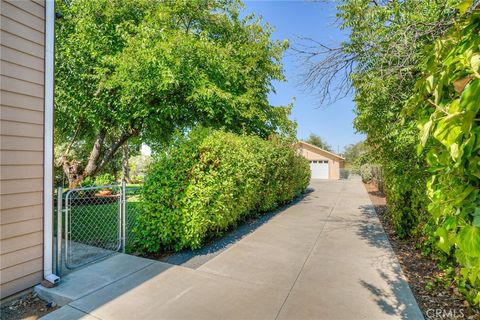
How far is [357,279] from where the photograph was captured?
3814mm

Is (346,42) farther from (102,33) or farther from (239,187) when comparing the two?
(102,33)

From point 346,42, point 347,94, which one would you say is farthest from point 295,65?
point 347,94

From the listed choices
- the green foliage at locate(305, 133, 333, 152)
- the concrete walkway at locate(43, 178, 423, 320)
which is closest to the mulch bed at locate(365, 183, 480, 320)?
the concrete walkway at locate(43, 178, 423, 320)

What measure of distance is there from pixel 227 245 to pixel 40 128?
11.8 feet

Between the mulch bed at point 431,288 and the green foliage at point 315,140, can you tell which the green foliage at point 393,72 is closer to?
the mulch bed at point 431,288

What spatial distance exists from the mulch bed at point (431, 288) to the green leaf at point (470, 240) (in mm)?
2014

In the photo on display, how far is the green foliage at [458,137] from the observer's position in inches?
44.6

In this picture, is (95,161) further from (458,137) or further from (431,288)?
(458,137)

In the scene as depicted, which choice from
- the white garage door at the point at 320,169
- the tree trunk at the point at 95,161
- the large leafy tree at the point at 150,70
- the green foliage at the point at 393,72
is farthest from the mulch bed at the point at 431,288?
the white garage door at the point at 320,169

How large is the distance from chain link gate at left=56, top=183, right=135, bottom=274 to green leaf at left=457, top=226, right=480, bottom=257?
4.20m

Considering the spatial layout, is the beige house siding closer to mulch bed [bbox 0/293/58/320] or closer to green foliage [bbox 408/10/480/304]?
mulch bed [bbox 0/293/58/320]

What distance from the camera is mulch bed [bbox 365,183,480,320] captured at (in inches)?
116

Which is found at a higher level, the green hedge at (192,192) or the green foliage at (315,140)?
the green foliage at (315,140)

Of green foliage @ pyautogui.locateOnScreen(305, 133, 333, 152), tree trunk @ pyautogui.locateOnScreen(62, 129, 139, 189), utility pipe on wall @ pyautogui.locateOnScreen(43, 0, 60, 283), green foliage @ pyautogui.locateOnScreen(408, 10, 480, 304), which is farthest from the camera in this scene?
green foliage @ pyautogui.locateOnScreen(305, 133, 333, 152)
